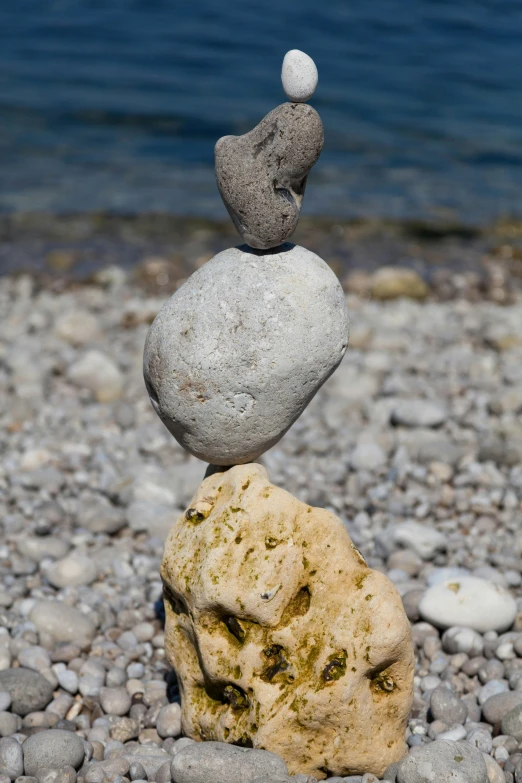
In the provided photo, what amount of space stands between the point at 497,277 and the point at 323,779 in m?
8.68

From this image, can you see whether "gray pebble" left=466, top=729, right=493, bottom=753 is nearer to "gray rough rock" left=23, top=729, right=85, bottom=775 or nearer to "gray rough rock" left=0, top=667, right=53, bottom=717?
"gray rough rock" left=23, top=729, right=85, bottom=775

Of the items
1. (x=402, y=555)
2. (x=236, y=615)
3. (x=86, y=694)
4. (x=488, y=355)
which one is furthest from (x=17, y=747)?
(x=488, y=355)

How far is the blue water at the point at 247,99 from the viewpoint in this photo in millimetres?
13727

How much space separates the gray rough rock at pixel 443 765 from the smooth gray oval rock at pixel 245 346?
1.51m

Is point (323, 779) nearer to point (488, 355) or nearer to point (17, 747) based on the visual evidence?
point (17, 747)

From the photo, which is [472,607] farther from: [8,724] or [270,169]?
[270,169]

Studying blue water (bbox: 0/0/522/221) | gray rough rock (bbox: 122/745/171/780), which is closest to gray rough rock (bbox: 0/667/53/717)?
gray rough rock (bbox: 122/745/171/780)

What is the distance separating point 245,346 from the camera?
3.83 meters

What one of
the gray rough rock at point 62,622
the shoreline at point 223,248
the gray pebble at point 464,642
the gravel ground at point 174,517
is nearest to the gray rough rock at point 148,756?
the gravel ground at point 174,517

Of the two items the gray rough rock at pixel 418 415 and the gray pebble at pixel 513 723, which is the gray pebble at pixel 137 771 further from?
the gray rough rock at pixel 418 415

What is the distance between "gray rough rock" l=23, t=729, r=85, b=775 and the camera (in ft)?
12.6

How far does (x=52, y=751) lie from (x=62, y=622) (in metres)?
1.09

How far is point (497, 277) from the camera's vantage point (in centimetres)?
1143

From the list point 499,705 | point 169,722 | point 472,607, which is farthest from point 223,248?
point 499,705
